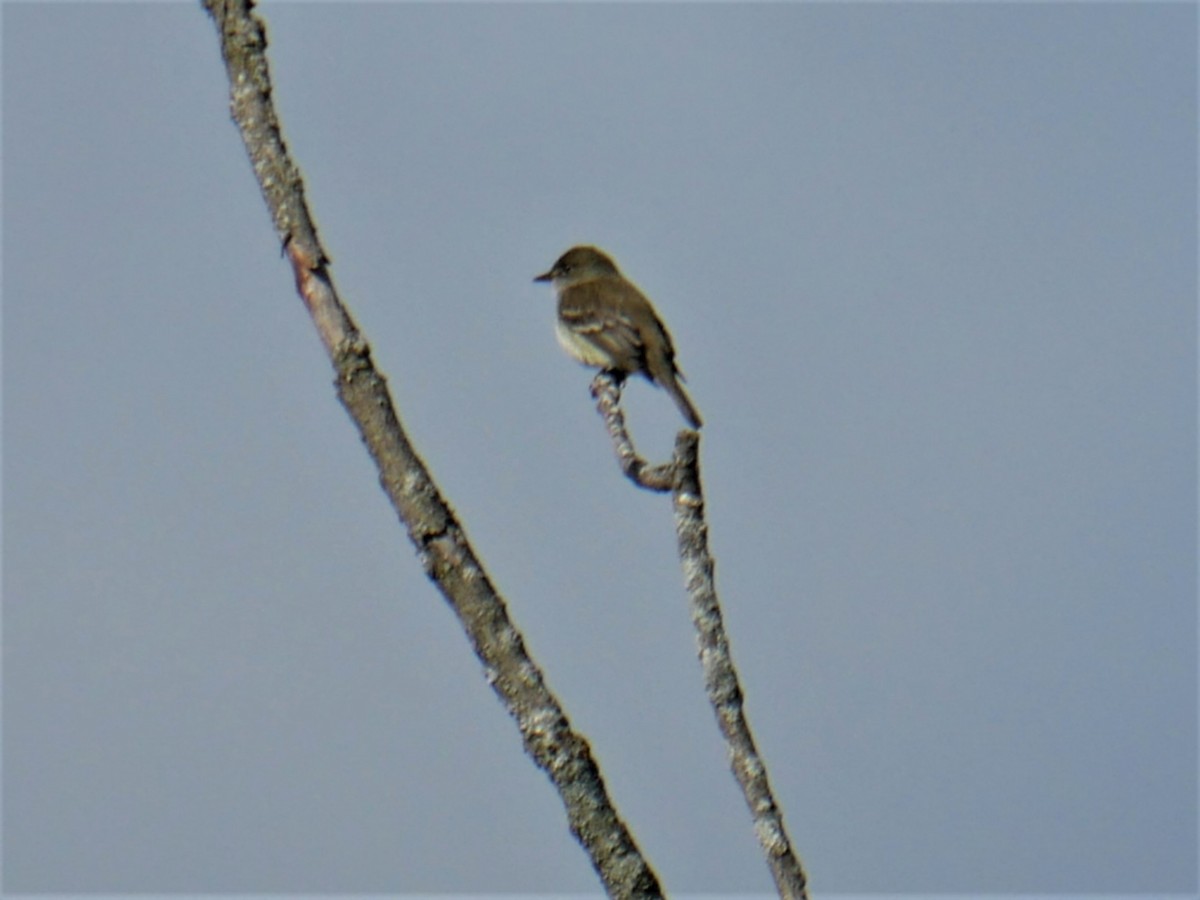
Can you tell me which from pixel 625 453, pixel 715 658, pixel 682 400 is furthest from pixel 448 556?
pixel 682 400

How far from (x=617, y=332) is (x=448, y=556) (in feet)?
32.1

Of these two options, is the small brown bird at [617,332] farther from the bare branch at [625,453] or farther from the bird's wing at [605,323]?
the bare branch at [625,453]

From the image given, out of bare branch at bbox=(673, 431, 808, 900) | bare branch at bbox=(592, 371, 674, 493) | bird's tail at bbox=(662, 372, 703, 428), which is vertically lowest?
bare branch at bbox=(673, 431, 808, 900)

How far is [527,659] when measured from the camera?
4102 millimetres

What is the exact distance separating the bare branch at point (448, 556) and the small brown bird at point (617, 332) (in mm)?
9258

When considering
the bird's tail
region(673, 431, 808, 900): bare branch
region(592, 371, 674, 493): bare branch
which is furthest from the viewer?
the bird's tail

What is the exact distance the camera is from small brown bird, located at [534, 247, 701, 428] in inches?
542

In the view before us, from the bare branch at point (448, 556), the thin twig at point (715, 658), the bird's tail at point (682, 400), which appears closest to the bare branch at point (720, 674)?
the thin twig at point (715, 658)

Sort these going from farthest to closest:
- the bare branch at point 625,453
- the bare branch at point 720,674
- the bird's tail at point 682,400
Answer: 1. the bird's tail at point 682,400
2. the bare branch at point 625,453
3. the bare branch at point 720,674

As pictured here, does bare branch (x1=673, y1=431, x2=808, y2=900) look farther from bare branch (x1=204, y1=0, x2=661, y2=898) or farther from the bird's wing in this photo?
the bird's wing

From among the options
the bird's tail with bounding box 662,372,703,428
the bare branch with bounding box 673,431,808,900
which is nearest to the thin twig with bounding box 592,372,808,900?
the bare branch with bounding box 673,431,808,900

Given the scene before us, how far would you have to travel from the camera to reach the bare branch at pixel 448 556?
404cm

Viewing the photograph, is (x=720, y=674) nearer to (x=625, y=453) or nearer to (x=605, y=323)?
(x=625, y=453)

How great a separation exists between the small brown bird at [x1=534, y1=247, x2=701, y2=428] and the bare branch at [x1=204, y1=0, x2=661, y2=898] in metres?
9.26
